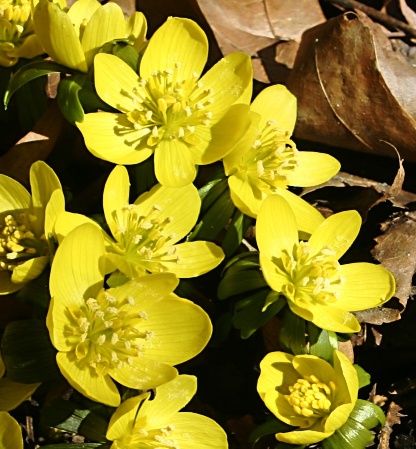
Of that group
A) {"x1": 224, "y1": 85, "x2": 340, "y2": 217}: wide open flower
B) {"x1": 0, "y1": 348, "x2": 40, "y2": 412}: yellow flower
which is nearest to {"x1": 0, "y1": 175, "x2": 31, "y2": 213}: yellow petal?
{"x1": 0, "y1": 348, "x2": 40, "y2": 412}: yellow flower

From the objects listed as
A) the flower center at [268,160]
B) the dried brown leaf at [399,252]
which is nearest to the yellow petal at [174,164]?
the flower center at [268,160]

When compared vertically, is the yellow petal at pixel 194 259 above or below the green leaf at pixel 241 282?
above

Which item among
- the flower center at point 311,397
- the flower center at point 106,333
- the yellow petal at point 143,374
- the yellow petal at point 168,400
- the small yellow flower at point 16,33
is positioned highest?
the small yellow flower at point 16,33

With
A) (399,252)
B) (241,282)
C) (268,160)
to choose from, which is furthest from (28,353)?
(399,252)

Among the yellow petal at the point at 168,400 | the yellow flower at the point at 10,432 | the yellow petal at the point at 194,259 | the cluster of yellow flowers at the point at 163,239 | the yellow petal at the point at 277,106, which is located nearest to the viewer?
the yellow flower at the point at 10,432

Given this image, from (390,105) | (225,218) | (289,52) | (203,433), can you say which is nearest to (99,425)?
(203,433)

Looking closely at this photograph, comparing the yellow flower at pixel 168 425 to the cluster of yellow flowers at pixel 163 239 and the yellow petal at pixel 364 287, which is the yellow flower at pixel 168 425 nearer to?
the cluster of yellow flowers at pixel 163 239

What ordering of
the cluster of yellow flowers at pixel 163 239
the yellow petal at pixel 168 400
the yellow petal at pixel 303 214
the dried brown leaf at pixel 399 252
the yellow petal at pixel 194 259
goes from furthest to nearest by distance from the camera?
1. the dried brown leaf at pixel 399 252
2. the yellow petal at pixel 303 214
3. the yellow petal at pixel 194 259
4. the yellow petal at pixel 168 400
5. the cluster of yellow flowers at pixel 163 239

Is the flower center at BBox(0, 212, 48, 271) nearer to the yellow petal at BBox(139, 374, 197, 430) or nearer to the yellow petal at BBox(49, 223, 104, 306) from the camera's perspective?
the yellow petal at BBox(49, 223, 104, 306)
